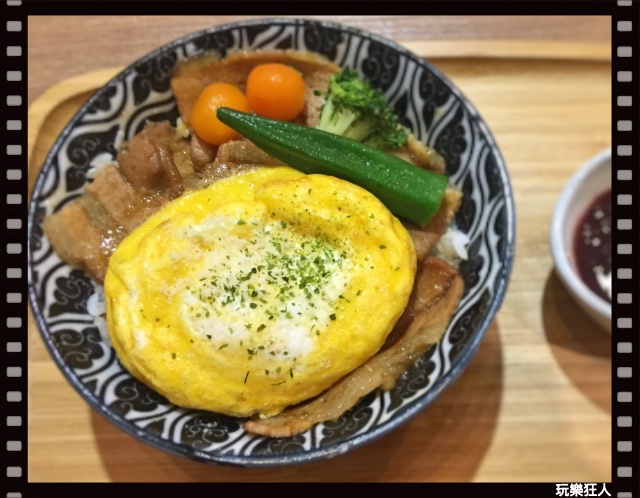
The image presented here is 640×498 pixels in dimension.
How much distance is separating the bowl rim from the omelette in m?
0.72

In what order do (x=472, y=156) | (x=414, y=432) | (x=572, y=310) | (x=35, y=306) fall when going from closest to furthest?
(x=35, y=306) → (x=472, y=156) → (x=414, y=432) → (x=572, y=310)

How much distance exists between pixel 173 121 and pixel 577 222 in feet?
5.72

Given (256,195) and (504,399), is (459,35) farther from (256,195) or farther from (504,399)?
(504,399)

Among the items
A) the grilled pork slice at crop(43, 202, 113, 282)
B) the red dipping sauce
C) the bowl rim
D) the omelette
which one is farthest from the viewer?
the red dipping sauce

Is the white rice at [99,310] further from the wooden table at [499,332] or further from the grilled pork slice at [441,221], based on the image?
the grilled pork slice at [441,221]

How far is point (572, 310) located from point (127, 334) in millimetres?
1802

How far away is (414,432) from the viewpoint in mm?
2262

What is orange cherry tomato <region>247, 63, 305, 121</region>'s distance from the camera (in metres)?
2.12

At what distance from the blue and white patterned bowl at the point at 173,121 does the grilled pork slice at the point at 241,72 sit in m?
0.04

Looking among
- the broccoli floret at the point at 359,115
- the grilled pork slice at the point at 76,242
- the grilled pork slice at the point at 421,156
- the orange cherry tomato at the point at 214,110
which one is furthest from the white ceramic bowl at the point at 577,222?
the grilled pork slice at the point at 76,242

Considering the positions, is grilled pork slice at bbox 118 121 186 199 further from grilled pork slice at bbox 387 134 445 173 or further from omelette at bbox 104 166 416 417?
grilled pork slice at bbox 387 134 445 173

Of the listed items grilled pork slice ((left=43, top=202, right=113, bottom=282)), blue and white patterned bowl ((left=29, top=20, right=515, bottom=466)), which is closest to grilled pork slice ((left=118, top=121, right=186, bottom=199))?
blue and white patterned bowl ((left=29, top=20, right=515, bottom=466))

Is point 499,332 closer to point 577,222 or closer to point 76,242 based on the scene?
point 577,222
